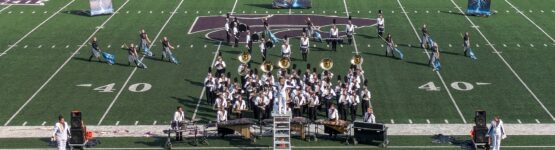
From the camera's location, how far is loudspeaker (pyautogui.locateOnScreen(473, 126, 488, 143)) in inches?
1104

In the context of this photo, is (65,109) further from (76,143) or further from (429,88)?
(429,88)

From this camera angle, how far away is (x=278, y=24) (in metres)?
50.8

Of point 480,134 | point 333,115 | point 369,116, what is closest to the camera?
point 480,134

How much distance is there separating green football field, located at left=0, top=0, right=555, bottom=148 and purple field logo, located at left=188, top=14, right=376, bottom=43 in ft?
→ 2.14

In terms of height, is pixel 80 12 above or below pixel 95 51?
above

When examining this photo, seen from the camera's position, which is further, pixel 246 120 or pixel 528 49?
pixel 528 49

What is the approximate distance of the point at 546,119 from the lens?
31891 millimetres

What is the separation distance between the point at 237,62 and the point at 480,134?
1531cm

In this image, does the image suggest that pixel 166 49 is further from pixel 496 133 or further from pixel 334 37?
pixel 496 133

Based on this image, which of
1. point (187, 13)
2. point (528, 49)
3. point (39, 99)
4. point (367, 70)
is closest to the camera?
point (39, 99)

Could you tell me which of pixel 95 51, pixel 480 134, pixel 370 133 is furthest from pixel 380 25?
pixel 480 134

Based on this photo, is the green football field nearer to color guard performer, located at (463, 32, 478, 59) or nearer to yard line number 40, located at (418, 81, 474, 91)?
yard line number 40, located at (418, 81, 474, 91)

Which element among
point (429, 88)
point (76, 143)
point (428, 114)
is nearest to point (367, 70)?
point (429, 88)

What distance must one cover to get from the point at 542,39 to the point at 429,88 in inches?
457
